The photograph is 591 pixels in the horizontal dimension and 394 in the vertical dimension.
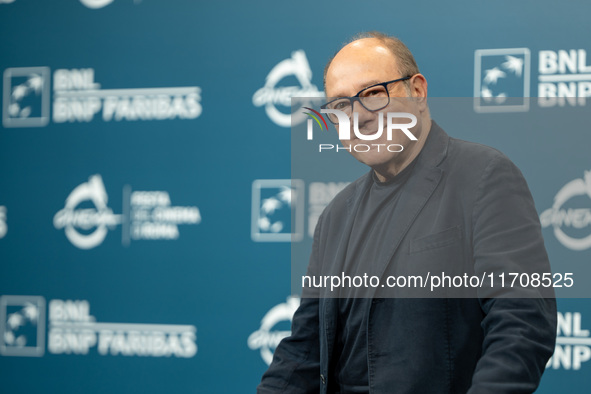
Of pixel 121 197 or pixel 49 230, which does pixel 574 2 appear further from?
pixel 49 230

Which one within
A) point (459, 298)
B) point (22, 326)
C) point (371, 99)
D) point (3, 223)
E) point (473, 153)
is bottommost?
point (22, 326)

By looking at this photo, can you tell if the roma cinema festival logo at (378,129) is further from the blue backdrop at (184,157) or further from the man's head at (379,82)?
the blue backdrop at (184,157)

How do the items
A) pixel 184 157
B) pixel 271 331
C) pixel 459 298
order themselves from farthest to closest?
pixel 184 157
pixel 271 331
pixel 459 298

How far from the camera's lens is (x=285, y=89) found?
2.65 m

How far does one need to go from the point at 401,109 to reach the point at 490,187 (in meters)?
0.29

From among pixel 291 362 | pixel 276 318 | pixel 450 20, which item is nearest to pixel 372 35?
pixel 291 362

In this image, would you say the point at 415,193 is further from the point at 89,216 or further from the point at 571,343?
the point at 89,216

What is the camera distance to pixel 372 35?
4.81 ft

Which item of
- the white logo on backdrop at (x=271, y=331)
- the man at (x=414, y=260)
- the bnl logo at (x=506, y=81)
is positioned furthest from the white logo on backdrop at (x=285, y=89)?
the man at (x=414, y=260)

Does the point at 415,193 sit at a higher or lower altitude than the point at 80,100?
lower

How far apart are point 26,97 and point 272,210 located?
1300 millimetres

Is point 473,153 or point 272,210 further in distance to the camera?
point 272,210

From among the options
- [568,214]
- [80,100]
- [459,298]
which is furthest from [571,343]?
[80,100]

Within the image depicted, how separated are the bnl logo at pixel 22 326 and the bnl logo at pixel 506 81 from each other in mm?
2119
